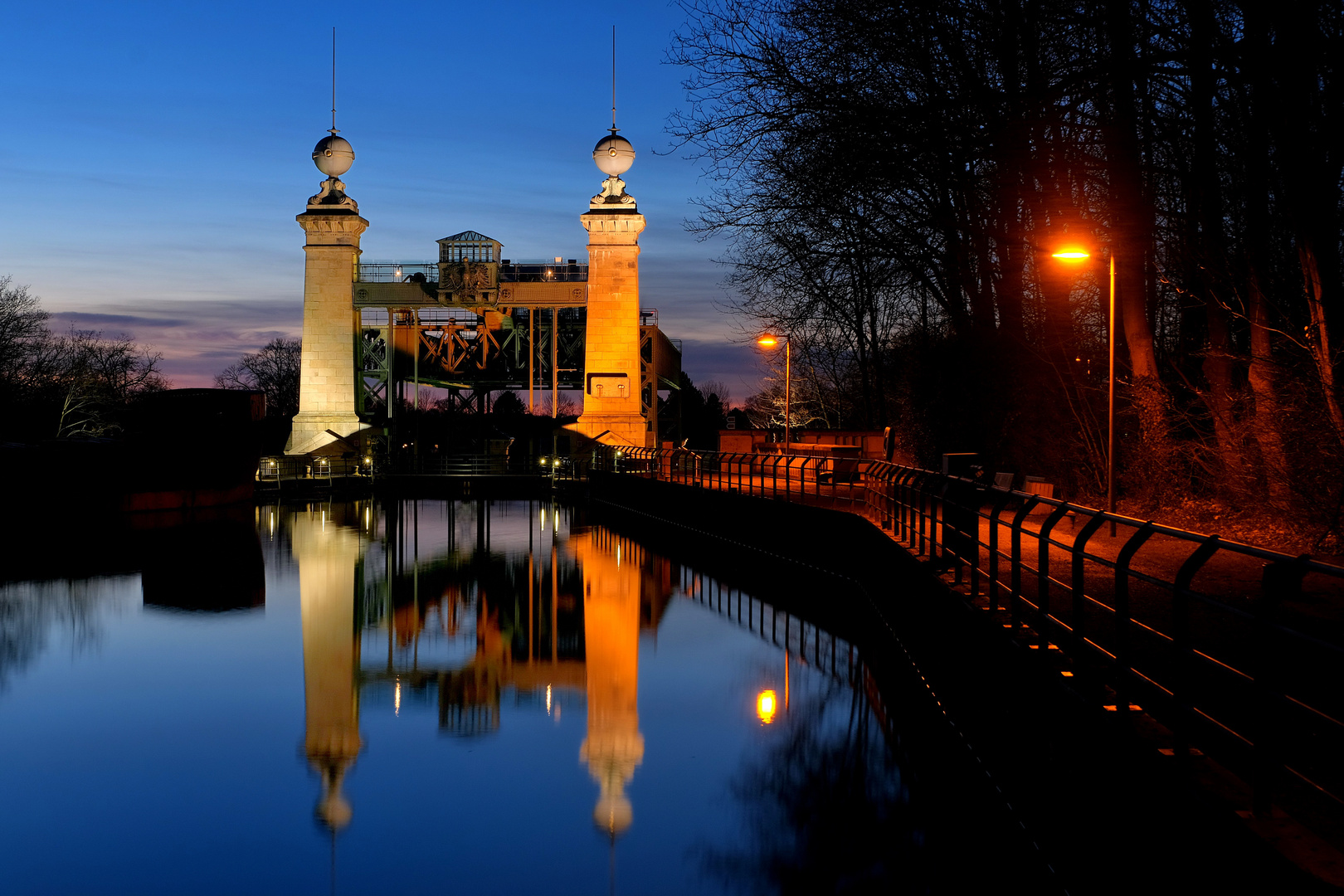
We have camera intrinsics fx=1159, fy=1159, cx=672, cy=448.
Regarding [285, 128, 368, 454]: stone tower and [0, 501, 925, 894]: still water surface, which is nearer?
[0, 501, 925, 894]: still water surface

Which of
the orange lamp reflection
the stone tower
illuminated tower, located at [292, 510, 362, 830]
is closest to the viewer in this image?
illuminated tower, located at [292, 510, 362, 830]

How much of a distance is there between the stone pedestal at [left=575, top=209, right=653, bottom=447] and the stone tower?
1094cm

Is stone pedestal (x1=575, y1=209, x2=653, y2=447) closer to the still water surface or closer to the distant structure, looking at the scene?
the distant structure

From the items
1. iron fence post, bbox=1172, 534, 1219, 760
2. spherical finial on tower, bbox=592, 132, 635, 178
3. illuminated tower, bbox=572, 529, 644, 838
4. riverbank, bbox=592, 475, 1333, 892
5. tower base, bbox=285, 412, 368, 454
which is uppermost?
spherical finial on tower, bbox=592, 132, 635, 178

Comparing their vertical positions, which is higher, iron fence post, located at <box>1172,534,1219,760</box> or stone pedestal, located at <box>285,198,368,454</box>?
stone pedestal, located at <box>285,198,368,454</box>

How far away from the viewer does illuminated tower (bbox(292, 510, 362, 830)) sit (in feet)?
31.3

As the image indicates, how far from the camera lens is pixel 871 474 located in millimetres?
19250

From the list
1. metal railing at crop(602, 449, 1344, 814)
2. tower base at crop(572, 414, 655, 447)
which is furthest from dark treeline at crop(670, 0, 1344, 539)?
tower base at crop(572, 414, 655, 447)

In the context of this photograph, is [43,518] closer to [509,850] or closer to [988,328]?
[988,328]

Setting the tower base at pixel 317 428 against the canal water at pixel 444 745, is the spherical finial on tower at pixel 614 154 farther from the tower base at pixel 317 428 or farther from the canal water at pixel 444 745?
the canal water at pixel 444 745

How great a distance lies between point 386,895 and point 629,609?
11108 millimetres

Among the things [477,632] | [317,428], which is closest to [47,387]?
[317,428]

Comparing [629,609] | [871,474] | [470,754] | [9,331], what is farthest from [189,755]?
[9,331]

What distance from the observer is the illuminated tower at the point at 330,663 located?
954 centimetres
